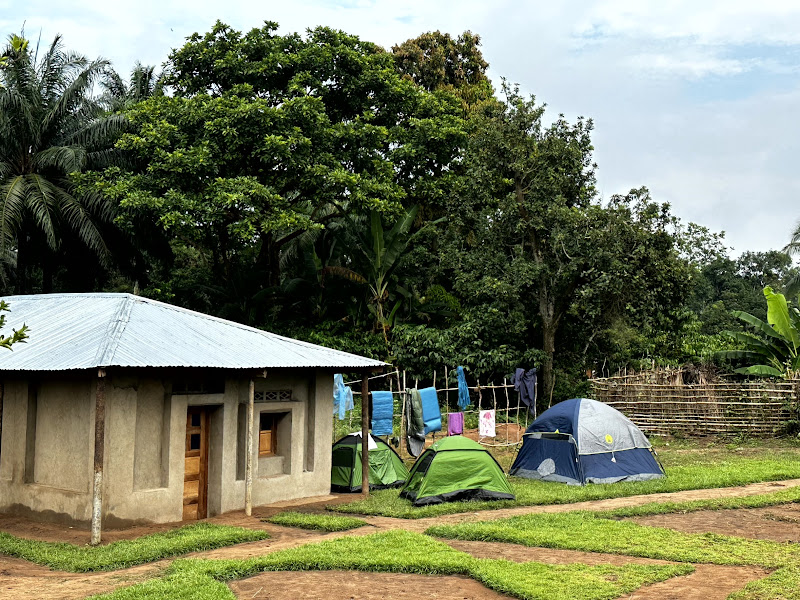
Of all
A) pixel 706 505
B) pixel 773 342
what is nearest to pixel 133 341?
pixel 706 505

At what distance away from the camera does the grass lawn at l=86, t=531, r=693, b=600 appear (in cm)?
856

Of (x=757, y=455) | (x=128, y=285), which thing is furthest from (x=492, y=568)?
(x=128, y=285)

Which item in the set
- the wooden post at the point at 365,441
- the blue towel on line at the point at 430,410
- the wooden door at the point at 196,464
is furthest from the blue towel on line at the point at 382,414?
the wooden door at the point at 196,464

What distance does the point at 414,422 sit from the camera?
17.9 meters

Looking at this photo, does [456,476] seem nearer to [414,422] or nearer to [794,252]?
[414,422]

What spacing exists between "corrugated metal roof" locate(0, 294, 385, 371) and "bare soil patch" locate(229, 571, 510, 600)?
3.68m

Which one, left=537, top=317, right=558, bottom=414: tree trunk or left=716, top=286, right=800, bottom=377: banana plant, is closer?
left=716, top=286, right=800, bottom=377: banana plant

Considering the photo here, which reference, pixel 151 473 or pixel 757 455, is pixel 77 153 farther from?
pixel 757 455

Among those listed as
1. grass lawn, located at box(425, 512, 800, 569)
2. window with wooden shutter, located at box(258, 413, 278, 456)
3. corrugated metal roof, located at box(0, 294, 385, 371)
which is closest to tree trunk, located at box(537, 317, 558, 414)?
corrugated metal roof, located at box(0, 294, 385, 371)

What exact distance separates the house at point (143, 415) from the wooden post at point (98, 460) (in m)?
0.01

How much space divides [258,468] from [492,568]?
19.3 ft

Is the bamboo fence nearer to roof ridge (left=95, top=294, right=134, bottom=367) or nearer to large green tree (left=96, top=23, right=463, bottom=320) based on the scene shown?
large green tree (left=96, top=23, right=463, bottom=320)

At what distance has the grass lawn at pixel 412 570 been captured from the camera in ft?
28.1

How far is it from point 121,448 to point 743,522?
378 inches
